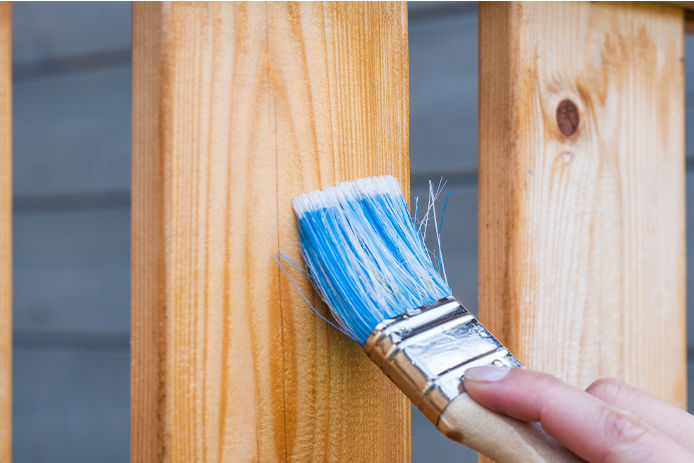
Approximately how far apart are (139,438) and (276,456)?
108 mm

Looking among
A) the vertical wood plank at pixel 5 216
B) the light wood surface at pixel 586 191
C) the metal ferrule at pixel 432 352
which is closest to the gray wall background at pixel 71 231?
the light wood surface at pixel 586 191

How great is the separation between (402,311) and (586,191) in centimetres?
29

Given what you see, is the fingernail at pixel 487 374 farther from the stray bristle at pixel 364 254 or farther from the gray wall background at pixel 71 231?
the gray wall background at pixel 71 231

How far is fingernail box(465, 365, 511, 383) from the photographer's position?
0.48 metres

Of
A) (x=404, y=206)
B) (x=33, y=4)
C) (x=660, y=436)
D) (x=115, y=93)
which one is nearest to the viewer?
(x=660, y=436)

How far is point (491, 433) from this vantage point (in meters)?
0.49

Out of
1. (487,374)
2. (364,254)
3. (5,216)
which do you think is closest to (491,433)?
(487,374)

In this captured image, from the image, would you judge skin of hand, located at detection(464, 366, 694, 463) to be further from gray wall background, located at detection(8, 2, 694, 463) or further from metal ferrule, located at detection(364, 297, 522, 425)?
gray wall background, located at detection(8, 2, 694, 463)

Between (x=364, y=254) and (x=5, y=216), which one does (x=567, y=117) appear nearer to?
(x=364, y=254)

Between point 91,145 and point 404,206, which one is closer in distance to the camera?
point 404,206

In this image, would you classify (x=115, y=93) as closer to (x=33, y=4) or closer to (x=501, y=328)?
(x=33, y=4)

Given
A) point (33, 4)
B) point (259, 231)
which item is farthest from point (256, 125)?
point (33, 4)

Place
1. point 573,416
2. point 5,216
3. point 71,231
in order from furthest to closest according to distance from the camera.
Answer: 1. point 71,231
2. point 5,216
3. point 573,416

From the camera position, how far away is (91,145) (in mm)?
2395
